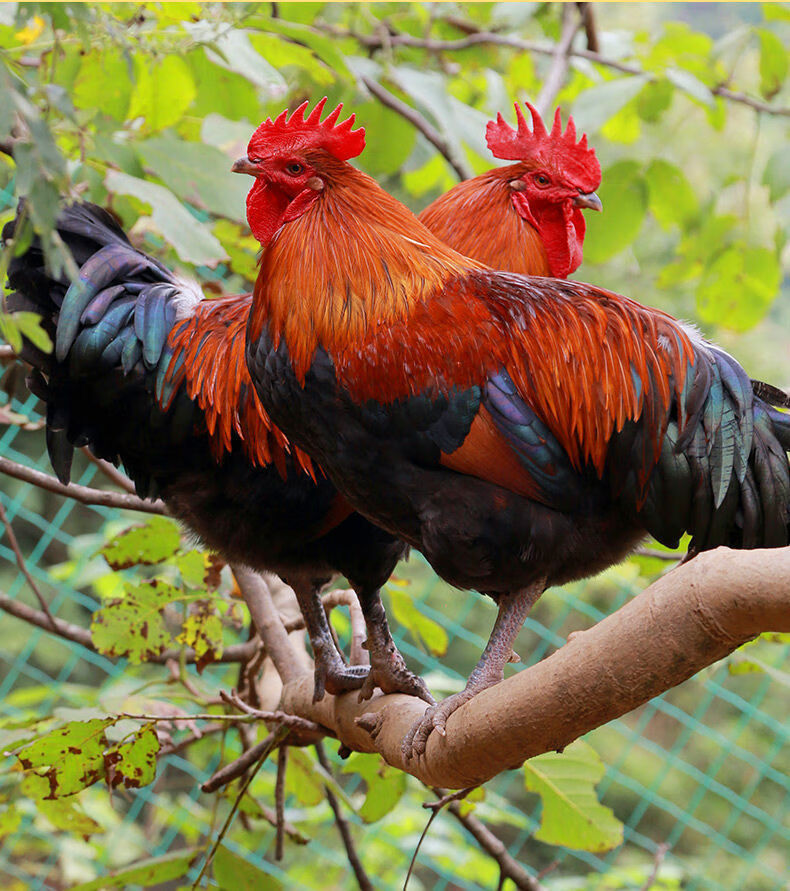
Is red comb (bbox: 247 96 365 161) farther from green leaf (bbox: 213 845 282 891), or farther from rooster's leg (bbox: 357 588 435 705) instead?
green leaf (bbox: 213 845 282 891)

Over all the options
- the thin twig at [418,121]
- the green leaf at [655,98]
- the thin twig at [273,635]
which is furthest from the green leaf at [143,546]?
the green leaf at [655,98]

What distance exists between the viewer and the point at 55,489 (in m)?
2.44

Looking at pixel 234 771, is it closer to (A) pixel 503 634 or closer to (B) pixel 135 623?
(B) pixel 135 623

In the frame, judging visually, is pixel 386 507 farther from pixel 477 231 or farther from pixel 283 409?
pixel 477 231

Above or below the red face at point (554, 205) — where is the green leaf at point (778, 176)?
above

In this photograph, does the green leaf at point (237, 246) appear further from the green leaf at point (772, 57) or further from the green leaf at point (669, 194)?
the green leaf at point (772, 57)

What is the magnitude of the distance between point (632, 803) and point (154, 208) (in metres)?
5.66

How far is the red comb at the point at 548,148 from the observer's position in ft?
8.91

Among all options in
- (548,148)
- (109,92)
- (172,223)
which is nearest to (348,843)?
(172,223)

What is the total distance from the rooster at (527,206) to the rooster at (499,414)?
1.95ft

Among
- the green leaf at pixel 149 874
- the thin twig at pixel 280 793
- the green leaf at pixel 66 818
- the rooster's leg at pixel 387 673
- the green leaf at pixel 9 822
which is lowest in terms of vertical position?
the green leaf at pixel 9 822

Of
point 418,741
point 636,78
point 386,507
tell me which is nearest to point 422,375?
point 386,507

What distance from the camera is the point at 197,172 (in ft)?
8.04

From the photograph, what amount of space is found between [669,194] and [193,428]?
2293 mm
